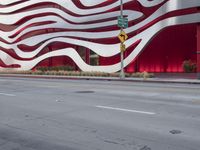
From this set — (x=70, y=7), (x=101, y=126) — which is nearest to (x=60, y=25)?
(x=70, y=7)

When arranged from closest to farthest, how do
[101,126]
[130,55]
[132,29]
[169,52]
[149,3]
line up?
[101,126], [130,55], [149,3], [132,29], [169,52]

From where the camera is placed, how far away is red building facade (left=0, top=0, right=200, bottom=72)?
1278 inches

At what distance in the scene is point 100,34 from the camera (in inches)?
1476

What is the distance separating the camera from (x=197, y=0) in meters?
27.5

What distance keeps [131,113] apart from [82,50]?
36.8m

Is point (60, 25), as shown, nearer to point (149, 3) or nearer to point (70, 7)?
point (70, 7)

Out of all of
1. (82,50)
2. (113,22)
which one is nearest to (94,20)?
(113,22)

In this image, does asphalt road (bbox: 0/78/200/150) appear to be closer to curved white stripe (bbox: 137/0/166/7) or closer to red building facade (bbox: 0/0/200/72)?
red building facade (bbox: 0/0/200/72)

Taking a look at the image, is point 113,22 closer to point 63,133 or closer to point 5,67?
point 5,67

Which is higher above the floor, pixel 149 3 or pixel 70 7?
pixel 70 7

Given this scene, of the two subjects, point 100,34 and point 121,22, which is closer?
point 121,22

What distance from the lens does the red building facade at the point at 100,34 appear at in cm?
3247

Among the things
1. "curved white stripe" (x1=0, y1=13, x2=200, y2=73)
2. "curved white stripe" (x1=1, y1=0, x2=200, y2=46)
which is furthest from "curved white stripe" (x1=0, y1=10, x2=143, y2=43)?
"curved white stripe" (x1=0, y1=13, x2=200, y2=73)

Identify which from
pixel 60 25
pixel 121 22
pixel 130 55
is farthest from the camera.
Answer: pixel 60 25
